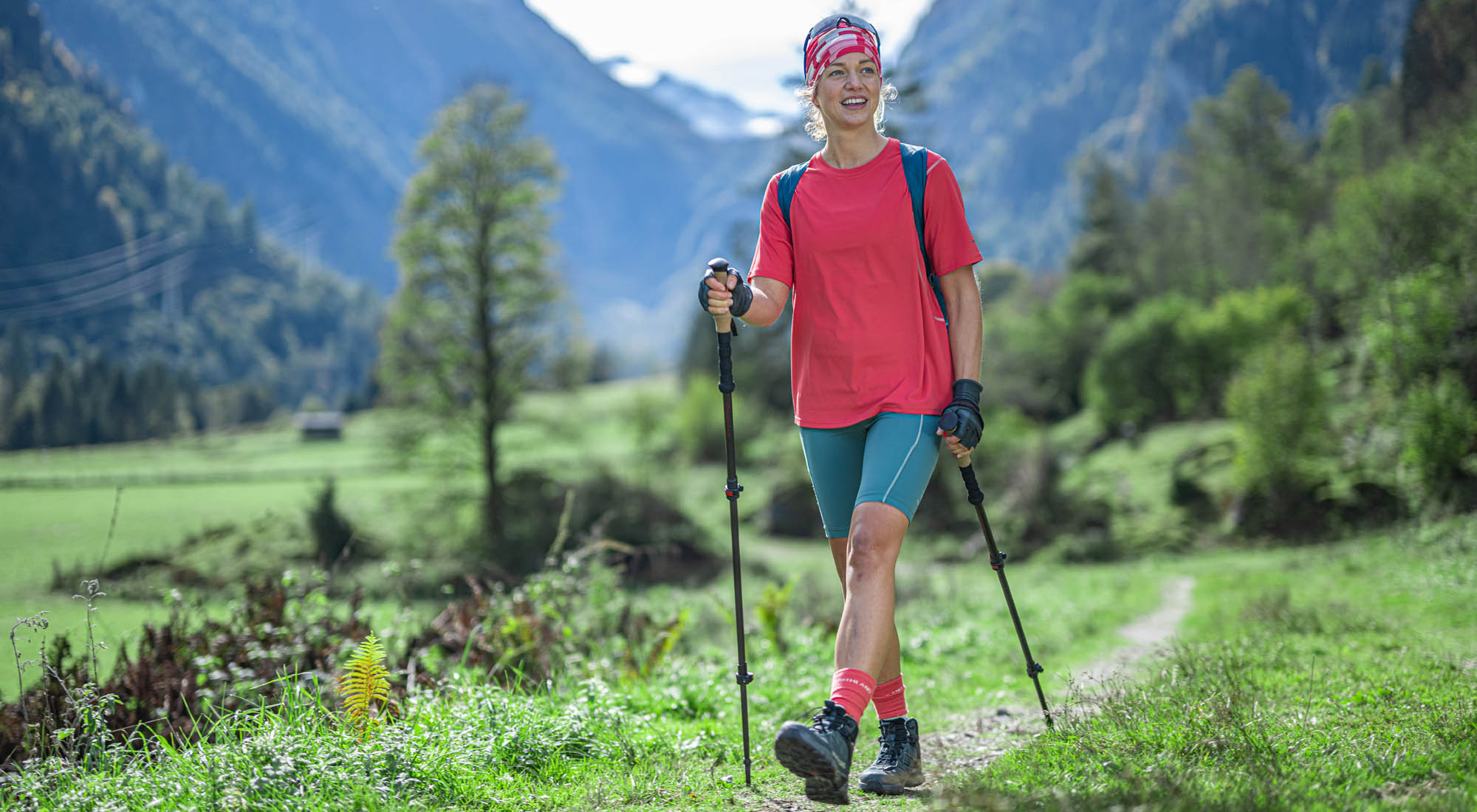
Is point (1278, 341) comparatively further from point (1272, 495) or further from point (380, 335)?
point (380, 335)

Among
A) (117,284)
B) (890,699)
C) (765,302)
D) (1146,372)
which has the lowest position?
(890,699)

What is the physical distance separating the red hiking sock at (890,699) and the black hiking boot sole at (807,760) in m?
0.73

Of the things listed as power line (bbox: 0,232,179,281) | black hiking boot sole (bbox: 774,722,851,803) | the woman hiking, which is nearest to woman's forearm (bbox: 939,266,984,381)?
the woman hiking

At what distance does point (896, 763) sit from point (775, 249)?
2.05m

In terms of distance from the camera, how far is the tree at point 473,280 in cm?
2677

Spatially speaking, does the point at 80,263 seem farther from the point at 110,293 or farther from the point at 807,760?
the point at 807,760

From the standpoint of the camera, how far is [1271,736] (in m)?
3.20

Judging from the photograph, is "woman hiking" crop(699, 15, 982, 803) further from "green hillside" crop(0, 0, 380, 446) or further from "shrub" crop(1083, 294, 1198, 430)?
"shrub" crop(1083, 294, 1198, 430)

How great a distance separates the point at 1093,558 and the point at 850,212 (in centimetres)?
2554

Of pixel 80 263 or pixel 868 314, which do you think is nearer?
pixel 868 314

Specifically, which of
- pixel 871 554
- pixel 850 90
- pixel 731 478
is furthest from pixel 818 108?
pixel 871 554

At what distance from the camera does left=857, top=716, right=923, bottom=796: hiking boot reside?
10.6ft

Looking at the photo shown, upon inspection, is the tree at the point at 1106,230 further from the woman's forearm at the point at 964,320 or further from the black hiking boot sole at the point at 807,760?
the black hiking boot sole at the point at 807,760

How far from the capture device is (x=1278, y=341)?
32250mm
